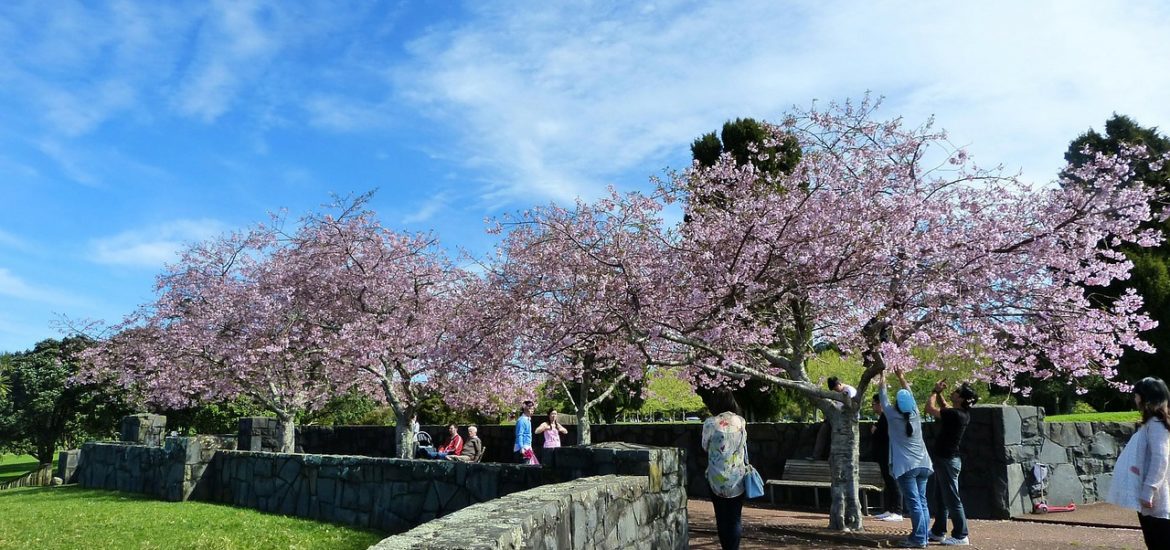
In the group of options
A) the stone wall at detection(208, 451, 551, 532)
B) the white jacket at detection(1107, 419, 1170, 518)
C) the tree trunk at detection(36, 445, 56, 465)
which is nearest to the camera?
the white jacket at detection(1107, 419, 1170, 518)

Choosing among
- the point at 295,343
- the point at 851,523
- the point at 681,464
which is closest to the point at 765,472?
the point at 851,523

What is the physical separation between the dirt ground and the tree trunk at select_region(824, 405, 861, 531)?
0.72ft

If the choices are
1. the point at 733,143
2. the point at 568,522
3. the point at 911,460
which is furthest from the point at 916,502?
the point at 733,143

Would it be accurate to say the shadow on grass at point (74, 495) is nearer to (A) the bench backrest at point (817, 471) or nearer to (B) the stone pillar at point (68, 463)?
(B) the stone pillar at point (68, 463)

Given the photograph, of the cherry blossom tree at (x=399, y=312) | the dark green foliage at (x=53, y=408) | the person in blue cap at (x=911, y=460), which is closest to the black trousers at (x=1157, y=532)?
the person in blue cap at (x=911, y=460)

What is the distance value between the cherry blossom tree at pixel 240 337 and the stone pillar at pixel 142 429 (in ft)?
2.58

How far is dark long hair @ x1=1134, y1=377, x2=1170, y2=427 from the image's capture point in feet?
16.6

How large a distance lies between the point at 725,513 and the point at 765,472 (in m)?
7.11

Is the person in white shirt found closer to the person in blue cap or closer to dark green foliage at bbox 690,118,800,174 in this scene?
the person in blue cap

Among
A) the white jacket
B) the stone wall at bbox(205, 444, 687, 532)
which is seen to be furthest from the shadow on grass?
the white jacket

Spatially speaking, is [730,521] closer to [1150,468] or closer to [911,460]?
[911,460]

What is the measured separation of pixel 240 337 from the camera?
1766 cm

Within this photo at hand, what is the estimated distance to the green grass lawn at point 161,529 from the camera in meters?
8.22

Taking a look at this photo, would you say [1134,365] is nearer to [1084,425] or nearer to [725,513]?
[1084,425]
